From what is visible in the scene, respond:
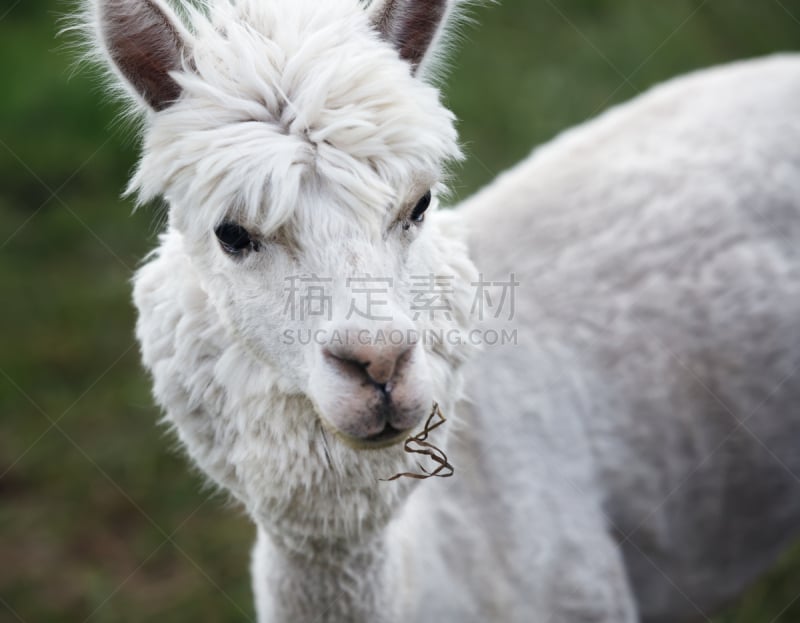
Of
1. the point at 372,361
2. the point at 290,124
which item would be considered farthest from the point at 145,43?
the point at 372,361

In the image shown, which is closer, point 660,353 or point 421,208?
point 421,208

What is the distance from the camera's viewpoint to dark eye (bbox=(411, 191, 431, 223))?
6.59 ft

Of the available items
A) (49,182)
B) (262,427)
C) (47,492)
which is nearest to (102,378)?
(47,492)

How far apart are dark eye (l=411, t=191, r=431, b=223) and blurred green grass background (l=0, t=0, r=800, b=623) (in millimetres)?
771

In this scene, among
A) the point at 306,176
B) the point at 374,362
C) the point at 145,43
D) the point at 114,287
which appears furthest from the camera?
the point at 114,287

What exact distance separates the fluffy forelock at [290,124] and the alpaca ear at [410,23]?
5 cm

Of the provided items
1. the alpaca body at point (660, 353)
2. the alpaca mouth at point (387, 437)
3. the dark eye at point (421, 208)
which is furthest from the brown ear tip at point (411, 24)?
the alpaca body at point (660, 353)

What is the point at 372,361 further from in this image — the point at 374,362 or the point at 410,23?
the point at 410,23

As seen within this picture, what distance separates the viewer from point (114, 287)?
5.45 m

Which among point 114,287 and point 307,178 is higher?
point 307,178

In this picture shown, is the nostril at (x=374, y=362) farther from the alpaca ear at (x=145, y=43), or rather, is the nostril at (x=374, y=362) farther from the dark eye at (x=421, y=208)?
the alpaca ear at (x=145, y=43)

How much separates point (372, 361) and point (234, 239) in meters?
0.45

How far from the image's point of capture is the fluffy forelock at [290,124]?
1.83 meters

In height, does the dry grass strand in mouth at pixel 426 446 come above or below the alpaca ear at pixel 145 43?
below
